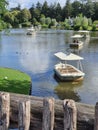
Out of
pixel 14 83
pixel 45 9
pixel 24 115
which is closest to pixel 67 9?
pixel 45 9

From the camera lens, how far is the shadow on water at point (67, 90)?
995 inches

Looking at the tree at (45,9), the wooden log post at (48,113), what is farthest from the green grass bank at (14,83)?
the tree at (45,9)

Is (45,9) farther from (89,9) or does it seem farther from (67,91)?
(67,91)

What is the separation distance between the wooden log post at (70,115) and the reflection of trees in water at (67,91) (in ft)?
66.0

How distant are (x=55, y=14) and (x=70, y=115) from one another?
17712 centimetres

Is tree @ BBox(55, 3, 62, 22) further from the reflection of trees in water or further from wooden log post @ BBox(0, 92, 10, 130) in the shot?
wooden log post @ BBox(0, 92, 10, 130)

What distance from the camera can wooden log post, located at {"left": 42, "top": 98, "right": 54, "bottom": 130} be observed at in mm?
4617

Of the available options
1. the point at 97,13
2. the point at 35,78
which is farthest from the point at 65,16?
the point at 35,78

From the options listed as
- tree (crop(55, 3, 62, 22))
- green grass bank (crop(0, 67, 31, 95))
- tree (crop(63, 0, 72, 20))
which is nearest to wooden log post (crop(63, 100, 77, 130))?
green grass bank (crop(0, 67, 31, 95))

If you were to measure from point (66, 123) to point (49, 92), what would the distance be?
22188mm

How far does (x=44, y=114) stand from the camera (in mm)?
4668

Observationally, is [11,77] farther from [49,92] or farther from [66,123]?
[66,123]

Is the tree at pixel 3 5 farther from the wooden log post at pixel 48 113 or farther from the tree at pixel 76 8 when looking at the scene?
the tree at pixel 76 8

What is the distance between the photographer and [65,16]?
175 m
